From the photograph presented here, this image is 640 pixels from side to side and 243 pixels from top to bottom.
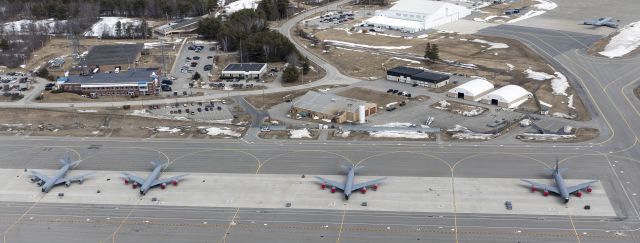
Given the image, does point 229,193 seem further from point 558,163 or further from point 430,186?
point 558,163

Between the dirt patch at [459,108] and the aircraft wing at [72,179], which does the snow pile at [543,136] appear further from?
the aircraft wing at [72,179]

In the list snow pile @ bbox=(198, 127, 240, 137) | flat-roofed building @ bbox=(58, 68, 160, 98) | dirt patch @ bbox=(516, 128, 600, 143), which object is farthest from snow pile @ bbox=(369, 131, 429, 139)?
flat-roofed building @ bbox=(58, 68, 160, 98)

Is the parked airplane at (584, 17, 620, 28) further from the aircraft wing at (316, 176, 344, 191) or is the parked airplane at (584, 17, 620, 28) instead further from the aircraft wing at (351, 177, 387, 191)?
the aircraft wing at (316, 176, 344, 191)

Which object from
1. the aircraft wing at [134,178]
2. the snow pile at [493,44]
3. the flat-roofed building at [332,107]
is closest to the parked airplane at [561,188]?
the flat-roofed building at [332,107]

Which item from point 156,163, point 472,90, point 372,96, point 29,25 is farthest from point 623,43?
point 29,25

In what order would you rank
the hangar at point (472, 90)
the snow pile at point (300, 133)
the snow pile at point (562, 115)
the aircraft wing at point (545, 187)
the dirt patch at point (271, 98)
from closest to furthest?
the aircraft wing at point (545, 187) < the snow pile at point (300, 133) < the snow pile at point (562, 115) < the hangar at point (472, 90) < the dirt patch at point (271, 98)

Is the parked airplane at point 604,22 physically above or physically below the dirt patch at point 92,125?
above

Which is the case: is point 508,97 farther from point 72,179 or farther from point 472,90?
point 72,179
